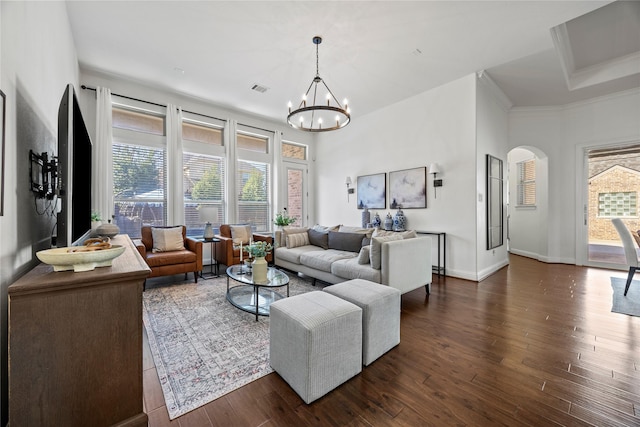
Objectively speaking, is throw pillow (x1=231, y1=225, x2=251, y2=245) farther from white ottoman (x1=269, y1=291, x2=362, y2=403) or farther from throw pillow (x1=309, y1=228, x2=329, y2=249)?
white ottoman (x1=269, y1=291, x2=362, y2=403)

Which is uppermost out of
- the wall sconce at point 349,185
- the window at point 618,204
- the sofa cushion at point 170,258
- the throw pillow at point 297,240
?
the wall sconce at point 349,185

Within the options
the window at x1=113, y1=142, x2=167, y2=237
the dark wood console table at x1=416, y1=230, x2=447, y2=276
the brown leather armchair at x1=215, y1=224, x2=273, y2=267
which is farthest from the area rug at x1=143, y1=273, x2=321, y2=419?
the dark wood console table at x1=416, y1=230, x2=447, y2=276

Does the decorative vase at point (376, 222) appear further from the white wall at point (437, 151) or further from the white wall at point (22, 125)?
the white wall at point (22, 125)

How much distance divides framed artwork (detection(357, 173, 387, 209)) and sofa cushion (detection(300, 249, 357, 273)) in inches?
73.1

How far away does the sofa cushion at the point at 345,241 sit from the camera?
4160mm

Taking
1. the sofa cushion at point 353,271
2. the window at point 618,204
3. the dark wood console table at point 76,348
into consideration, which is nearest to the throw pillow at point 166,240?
the sofa cushion at point 353,271

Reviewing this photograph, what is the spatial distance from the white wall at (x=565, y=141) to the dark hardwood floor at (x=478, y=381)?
328cm

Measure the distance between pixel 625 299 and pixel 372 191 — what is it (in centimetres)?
399

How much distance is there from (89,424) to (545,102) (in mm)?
7760

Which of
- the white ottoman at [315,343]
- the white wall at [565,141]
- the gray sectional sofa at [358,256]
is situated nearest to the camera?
the white ottoman at [315,343]

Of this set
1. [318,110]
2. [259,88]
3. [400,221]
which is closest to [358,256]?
[400,221]

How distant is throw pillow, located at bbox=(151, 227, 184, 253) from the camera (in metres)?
4.15

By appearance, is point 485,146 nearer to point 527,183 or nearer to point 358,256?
point 358,256

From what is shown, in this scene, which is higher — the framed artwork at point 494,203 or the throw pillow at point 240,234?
the framed artwork at point 494,203
